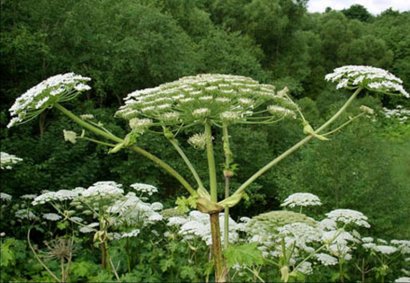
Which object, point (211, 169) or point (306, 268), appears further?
point (306, 268)

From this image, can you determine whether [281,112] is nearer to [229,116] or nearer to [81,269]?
[229,116]

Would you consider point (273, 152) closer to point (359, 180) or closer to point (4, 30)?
point (359, 180)

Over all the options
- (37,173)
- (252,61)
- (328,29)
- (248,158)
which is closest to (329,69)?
(328,29)

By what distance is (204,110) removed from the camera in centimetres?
339

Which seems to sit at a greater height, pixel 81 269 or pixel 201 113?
pixel 201 113

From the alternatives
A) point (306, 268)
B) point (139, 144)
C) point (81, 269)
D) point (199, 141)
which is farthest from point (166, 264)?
point (139, 144)

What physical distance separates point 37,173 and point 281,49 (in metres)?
22.9

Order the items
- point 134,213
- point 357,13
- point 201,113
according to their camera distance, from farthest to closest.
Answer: point 357,13
point 134,213
point 201,113

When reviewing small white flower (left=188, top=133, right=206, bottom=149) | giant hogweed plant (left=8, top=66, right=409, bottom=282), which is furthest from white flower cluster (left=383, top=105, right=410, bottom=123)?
small white flower (left=188, top=133, right=206, bottom=149)

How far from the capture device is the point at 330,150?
11969 mm

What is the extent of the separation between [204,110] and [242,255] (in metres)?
0.89

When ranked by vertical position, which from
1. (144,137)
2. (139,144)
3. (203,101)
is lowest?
(203,101)

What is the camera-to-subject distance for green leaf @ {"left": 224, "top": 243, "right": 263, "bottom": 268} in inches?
129

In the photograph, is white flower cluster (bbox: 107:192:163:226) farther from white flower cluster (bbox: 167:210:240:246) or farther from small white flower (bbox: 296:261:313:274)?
small white flower (bbox: 296:261:313:274)
